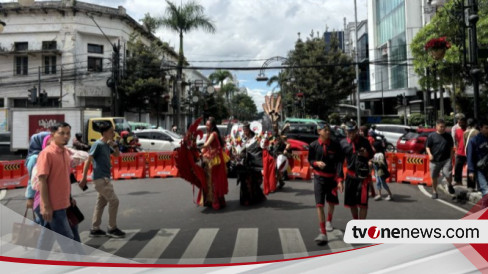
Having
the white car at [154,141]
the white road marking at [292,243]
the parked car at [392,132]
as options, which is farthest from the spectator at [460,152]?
the white car at [154,141]

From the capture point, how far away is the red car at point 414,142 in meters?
11.1

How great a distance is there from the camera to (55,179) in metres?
2.12

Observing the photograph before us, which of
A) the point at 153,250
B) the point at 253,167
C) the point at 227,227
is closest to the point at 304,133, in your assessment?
the point at 253,167

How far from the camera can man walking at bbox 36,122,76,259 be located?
204 centimetres

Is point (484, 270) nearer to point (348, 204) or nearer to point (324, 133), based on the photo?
point (348, 204)

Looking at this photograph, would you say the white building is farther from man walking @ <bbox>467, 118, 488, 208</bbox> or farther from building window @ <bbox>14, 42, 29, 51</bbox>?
man walking @ <bbox>467, 118, 488, 208</bbox>

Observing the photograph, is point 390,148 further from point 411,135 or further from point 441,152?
point 441,152

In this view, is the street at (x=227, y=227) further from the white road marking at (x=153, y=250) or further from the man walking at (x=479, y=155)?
the man walking at (x=479, y=155)

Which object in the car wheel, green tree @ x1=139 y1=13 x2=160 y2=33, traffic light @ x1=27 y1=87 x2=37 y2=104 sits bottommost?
the car wheel

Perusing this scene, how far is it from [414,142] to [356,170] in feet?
30.7

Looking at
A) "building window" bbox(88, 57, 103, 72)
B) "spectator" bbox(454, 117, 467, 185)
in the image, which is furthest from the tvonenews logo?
"spectator" bbox(454, 117, 467, 185)

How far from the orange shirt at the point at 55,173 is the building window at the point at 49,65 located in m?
0.63

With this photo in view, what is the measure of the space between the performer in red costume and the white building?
8.27 ft

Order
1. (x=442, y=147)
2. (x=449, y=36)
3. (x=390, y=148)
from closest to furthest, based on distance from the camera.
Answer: (x=442, y=147)
(x=449, y=36)
(x=390, y=148)
